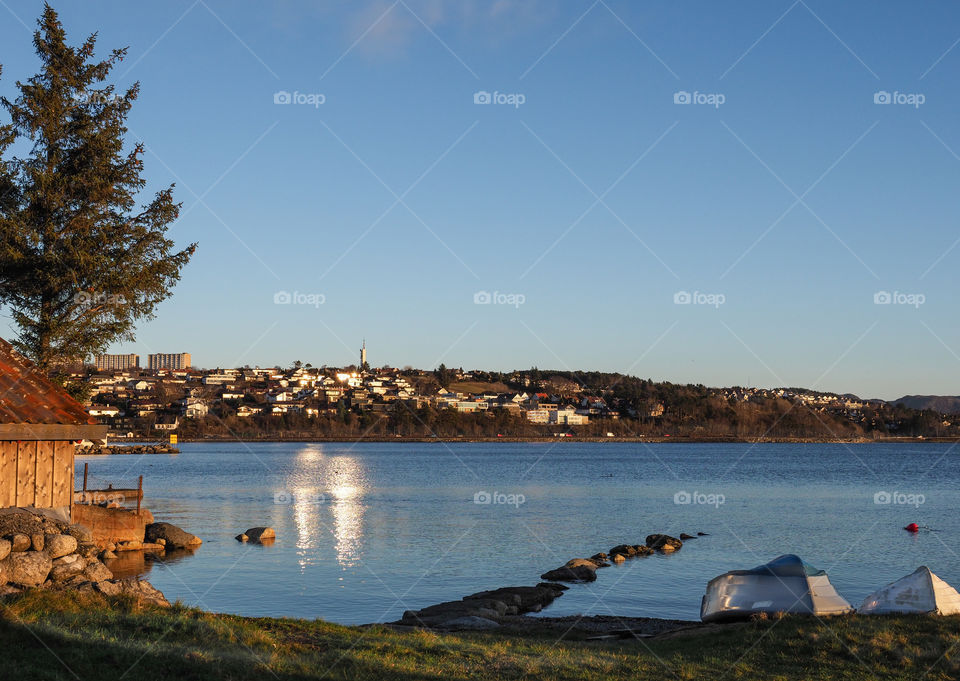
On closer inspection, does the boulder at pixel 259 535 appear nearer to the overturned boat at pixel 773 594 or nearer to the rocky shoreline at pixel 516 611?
the rocky shoreline at pixel 516 611

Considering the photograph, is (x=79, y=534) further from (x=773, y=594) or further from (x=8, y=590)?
(x=773, y=594)

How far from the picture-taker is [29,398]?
61.6 ft

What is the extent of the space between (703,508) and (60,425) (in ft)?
152

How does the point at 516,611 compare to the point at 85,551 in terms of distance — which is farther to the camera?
the point at 516,611

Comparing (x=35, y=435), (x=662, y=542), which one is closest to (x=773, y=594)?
(x=35, y=435)

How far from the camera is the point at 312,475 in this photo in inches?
3866

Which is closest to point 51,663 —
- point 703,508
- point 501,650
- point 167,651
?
point 167,651

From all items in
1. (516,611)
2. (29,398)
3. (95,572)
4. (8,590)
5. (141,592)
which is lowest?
(516,611)

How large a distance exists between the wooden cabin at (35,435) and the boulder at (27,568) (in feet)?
10.7

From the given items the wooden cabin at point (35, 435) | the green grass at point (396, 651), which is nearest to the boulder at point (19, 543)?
the wooden cabin at point (35, 435)

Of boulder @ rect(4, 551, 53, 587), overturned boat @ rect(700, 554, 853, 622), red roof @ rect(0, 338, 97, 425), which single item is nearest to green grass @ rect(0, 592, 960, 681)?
boulder @ rect(4, 551, 53, 587)

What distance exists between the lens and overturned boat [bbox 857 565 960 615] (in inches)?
655

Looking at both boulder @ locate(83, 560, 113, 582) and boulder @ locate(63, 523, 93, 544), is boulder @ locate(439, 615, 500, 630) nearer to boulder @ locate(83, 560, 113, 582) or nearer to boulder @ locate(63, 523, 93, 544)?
boulder @ locate(83, 560, 113, 582)

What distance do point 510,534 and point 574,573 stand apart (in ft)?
40.7
